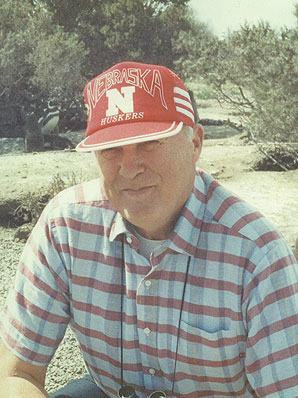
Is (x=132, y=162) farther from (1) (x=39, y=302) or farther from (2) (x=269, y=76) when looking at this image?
(2) (x=269, y=76)

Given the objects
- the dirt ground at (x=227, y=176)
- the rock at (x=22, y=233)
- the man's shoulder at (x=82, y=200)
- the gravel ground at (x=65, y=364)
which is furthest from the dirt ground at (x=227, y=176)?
the man's shoulder at (x=82, y=200)

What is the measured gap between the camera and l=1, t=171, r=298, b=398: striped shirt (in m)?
1.59

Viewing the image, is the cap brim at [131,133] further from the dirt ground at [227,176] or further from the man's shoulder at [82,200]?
the dirt ground at [227,176]

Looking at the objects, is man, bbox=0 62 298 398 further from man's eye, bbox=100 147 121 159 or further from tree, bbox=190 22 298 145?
tree, bbox=190 22 298 145

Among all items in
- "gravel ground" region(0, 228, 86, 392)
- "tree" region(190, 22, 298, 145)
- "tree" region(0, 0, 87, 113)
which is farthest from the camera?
"tree" region(0, 0, 87, 113)

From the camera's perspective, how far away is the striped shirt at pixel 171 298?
1588mm

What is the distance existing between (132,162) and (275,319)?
2.01 feet

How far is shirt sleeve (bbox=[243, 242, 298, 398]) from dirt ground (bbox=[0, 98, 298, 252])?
275 centimetres

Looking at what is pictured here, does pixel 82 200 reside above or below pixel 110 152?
below

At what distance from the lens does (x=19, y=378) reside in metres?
→ 1.80

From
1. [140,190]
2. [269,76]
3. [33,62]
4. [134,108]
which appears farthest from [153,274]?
[33,62]

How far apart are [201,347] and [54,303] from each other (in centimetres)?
51

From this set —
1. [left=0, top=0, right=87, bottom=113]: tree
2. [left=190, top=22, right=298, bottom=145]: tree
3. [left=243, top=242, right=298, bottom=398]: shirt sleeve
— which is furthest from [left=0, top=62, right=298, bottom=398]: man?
[left=0, top=0, right=87, bottom=113]: tree

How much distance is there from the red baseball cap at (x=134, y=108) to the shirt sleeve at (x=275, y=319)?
0.48 m
